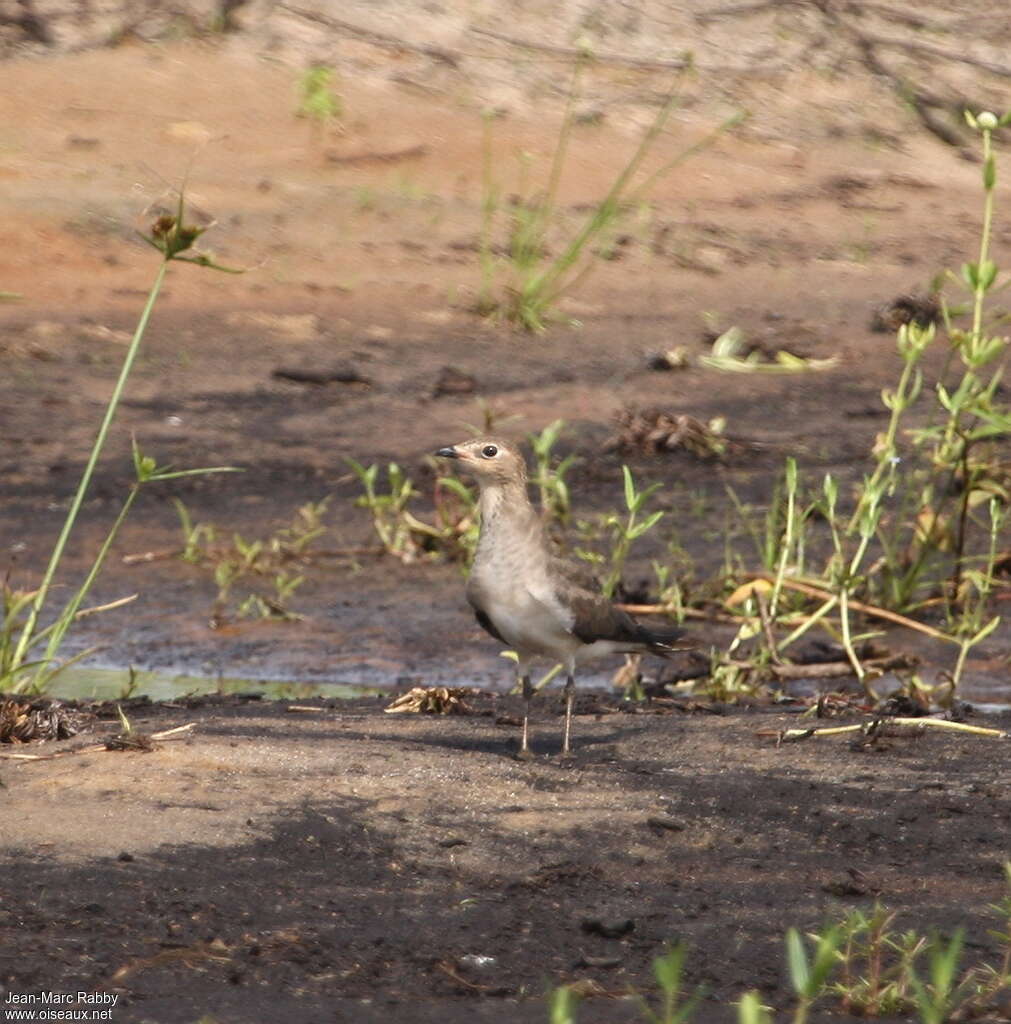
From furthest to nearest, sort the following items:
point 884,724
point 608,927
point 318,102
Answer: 1. point 318,102
2. point 884,724
3. point 608,927

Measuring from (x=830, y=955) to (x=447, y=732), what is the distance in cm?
295

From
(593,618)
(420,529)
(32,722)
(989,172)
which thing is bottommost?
(420,529)

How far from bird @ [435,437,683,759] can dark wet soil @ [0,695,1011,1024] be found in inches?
11.1

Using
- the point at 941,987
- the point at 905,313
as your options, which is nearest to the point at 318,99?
the point at 905,313

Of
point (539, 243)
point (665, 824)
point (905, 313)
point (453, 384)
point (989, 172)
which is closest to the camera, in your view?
point (665, 824)

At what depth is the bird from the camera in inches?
212

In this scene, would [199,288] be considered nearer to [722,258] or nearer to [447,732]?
[722,258]

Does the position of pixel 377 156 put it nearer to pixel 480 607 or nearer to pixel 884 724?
pixel 480 607

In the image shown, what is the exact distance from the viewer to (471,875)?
170 inches

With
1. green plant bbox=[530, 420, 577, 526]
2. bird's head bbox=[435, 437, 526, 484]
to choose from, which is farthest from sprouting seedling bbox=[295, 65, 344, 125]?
bird's head bbox=[435, 437, 526, 484]

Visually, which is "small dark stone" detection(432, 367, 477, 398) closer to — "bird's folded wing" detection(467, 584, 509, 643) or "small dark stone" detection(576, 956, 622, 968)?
"bird's folded wing" detection(467, 584, 509, 643)

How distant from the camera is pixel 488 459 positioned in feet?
18.7

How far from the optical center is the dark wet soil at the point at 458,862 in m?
3.74

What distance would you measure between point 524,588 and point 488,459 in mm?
485
